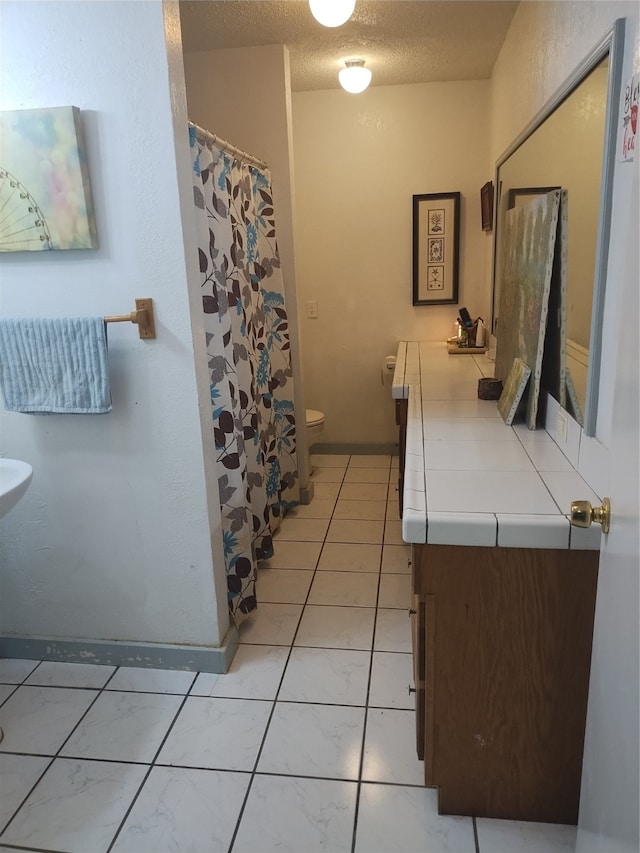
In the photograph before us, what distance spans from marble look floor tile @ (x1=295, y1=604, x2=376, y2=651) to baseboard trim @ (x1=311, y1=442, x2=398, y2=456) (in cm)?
192

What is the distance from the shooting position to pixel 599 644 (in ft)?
3.59

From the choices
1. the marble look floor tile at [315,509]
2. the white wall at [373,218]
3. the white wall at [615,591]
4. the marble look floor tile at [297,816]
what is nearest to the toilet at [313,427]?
the marble look floor tile at [315,509]

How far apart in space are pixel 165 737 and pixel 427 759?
0.80 metres

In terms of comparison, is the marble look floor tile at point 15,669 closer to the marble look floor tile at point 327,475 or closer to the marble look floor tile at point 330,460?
the marble look floor tile at point 327,475

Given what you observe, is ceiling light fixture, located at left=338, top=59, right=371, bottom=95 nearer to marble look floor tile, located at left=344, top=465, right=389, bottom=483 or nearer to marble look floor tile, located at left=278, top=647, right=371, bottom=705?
marble look floor tile, located at left=344, top=465, right=389, bottom=483

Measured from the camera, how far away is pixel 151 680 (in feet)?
6.63

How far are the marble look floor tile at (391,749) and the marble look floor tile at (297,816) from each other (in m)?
0.09

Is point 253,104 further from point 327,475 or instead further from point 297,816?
point 297,816

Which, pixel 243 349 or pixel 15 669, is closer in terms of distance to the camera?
pixel 15 669

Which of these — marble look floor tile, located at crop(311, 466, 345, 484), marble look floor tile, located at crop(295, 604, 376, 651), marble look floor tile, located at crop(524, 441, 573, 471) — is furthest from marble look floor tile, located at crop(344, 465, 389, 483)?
marble look floor tile, located at crop(524, 441, 573, 471)

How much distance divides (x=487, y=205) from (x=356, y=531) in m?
1.97

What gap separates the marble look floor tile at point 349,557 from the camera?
2.68 metres

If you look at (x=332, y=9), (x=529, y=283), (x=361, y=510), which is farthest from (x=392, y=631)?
(x=332, y=9)

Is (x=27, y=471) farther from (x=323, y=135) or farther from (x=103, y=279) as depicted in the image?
(x=323, y=135)
